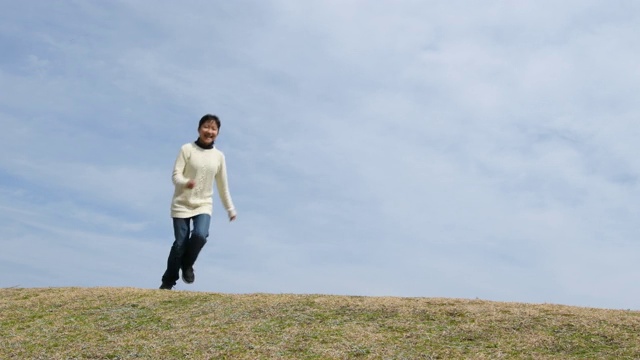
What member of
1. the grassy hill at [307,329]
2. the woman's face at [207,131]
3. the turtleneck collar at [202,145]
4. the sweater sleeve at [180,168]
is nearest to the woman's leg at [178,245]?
the sweater sleeve at [180,168]

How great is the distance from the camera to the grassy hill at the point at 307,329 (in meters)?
9.90

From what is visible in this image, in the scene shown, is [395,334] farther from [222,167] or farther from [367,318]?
[222,167]

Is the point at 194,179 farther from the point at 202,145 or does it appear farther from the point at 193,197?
the point at 202,145

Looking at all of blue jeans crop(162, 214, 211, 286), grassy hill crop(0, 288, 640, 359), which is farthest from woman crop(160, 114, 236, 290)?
grassy hill crop(0, 288, 640, 359)

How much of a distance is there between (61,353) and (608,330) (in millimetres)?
7668

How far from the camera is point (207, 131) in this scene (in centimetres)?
1426

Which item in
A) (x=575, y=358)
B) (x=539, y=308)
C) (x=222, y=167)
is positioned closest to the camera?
(x=575, y=358)

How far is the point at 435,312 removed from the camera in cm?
1163

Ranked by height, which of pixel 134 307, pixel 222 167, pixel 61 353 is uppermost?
pixel 222 167

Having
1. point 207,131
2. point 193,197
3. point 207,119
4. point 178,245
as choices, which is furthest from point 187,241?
point 207,119

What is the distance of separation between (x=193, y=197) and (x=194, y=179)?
342 millimetres

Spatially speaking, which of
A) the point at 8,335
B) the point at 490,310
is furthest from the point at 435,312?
the point at 8,335

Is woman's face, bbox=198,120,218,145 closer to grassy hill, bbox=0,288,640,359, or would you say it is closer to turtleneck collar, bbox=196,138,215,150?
turtleneck collar, bbox=196,138,215,150

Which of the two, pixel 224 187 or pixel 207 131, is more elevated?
pixel 207 131
